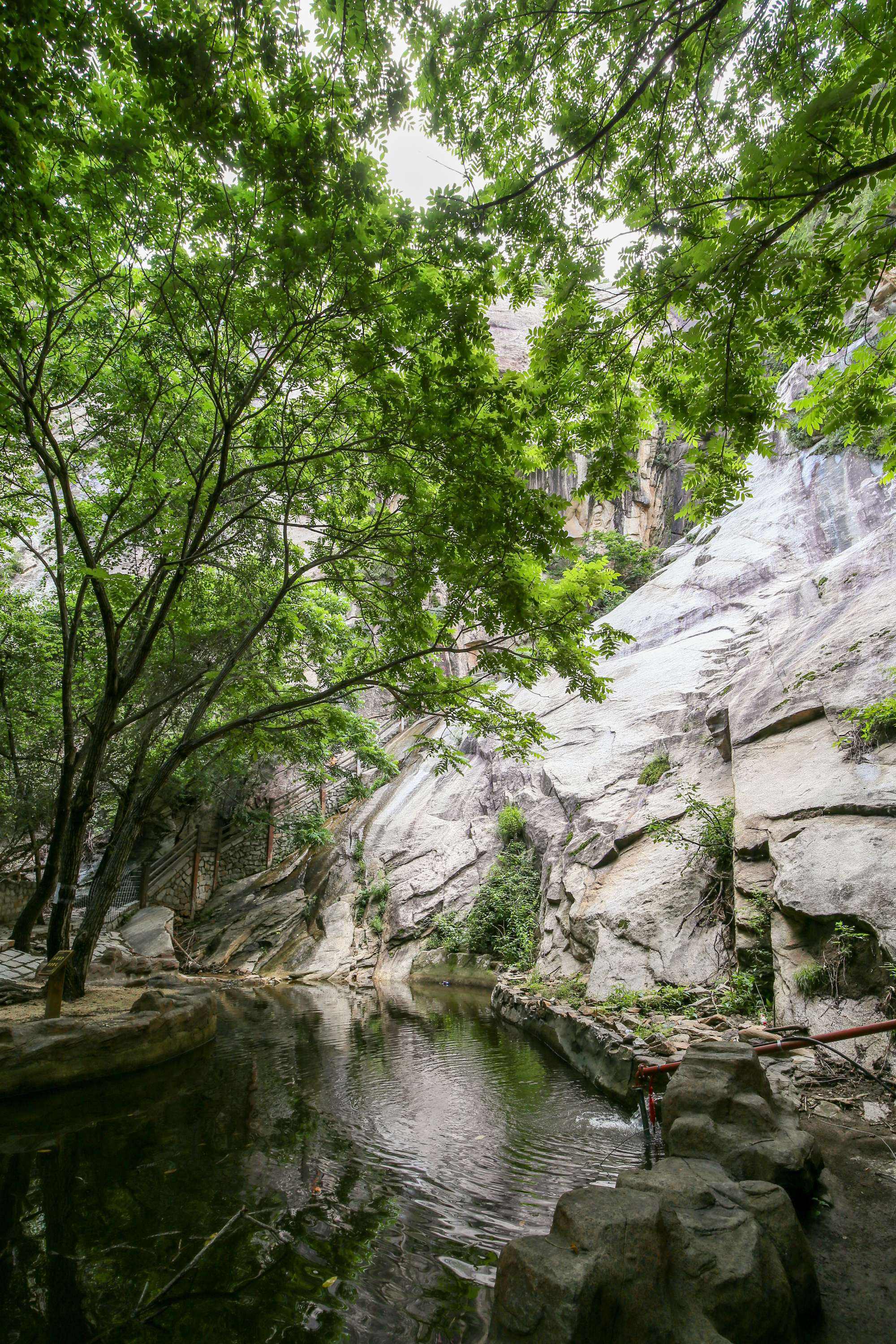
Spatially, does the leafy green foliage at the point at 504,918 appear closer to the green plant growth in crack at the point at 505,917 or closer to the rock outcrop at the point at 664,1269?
the green plant growth in crack at the point at 505,917

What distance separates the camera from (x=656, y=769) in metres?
11.9

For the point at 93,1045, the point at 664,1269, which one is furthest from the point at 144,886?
the point at 664,1269

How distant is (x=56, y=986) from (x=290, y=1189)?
4648 millimetres

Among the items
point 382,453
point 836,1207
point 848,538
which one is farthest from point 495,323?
point 836,1207

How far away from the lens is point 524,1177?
4.41 m

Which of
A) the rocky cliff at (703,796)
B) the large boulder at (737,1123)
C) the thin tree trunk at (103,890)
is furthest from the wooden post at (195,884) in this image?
the large boulder at (737,1123)

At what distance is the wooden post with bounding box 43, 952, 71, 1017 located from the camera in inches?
285

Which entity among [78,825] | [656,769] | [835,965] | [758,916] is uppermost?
[656,769]

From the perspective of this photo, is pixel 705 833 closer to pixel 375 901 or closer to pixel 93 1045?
pixel 93 1045

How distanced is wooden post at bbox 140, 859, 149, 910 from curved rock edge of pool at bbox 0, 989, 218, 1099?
1243 cm

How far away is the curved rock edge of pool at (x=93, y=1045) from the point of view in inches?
242

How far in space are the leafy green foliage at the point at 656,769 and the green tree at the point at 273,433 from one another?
16.6ft

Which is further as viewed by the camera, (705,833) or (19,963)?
(19,963)

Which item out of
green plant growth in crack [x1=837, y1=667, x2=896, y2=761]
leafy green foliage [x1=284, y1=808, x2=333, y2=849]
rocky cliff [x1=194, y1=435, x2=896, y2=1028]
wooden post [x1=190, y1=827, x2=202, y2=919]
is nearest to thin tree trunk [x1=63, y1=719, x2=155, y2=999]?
rocky cliff [x1=194, y1=435, x2=896, y2=1028]
